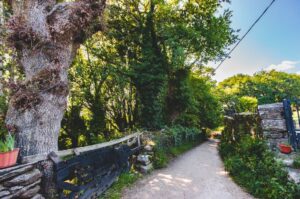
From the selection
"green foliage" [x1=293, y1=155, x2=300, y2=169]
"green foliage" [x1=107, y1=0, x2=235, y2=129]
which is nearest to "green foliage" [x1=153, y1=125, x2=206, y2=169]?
"green foliage" [x1=107, y1=0, x2=235, y2=129]

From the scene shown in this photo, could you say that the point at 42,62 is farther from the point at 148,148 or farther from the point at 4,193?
the point at 148,148

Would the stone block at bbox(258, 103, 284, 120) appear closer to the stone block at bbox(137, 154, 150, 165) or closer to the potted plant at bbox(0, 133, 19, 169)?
the stone block at bbox(137, 154, 150, 165)

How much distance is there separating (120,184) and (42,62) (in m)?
3.91

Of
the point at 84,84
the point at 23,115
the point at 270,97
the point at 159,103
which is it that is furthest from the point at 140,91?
the point at 270,97

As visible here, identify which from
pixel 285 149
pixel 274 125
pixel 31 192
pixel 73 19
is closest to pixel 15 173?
pixel 31 192

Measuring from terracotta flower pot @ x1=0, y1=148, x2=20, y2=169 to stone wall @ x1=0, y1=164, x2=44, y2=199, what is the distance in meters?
0.09

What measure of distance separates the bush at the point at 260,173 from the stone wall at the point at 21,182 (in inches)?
187

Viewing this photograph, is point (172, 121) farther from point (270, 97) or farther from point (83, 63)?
point (270, 97)

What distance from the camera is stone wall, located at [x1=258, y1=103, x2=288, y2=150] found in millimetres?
5133

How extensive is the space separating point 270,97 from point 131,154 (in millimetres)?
24520

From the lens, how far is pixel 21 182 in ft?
10.1

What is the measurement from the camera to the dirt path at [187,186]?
473cm

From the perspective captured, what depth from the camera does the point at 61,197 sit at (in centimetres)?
352

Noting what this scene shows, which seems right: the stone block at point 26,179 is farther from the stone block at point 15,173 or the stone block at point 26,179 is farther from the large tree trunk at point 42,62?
the large tree trunk at point 42,62
